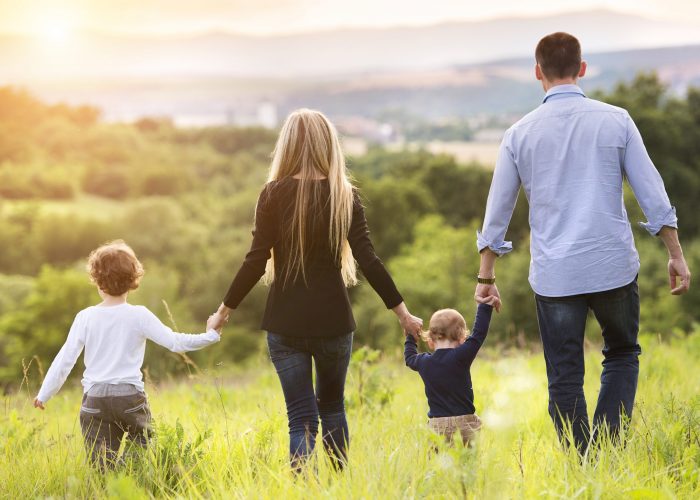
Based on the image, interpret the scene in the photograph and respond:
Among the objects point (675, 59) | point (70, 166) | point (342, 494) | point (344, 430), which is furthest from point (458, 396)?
point (70, 166)

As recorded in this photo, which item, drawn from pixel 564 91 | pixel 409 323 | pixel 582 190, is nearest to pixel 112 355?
pixel 409 323

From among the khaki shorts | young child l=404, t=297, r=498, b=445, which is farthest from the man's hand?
the khaki shorts

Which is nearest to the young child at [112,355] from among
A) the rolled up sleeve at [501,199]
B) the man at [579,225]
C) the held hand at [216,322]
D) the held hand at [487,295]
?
the held hand at [216,322]

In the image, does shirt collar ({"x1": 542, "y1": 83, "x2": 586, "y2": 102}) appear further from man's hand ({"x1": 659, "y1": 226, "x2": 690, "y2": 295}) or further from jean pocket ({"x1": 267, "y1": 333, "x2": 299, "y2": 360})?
jean pocket ({"x1": 267, "y1": 333, "x2": 299, "y2": 360})

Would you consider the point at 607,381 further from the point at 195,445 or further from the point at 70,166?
the point at 70,166

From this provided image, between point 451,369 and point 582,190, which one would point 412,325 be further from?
point 582,190

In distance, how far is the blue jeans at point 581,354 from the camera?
3.93 m

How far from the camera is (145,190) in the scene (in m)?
93.5

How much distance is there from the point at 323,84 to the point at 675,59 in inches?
2270

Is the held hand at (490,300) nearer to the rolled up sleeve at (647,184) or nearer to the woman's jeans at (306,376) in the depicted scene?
the woman's jeans at (306,376)

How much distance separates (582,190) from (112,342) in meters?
2.47

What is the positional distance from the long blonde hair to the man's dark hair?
1132 millimetres

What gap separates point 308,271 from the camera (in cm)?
398

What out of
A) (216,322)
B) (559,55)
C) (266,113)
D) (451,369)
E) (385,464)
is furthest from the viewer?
(266,113)
